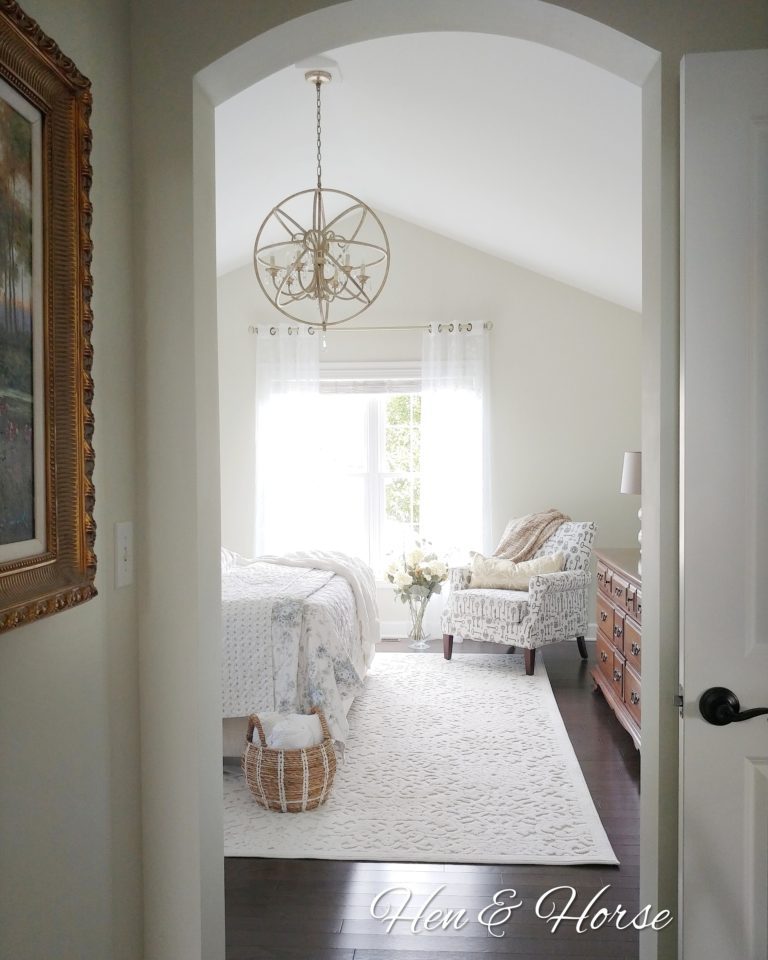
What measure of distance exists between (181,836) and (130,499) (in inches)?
28.5

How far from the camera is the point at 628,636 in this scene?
3.97m

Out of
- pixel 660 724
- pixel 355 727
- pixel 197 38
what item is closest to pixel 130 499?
pixel 197 38

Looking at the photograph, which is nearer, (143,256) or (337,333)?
(143,256)

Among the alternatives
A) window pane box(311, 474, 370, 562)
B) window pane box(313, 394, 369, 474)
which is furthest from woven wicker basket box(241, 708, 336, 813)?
window pane box(313, 394, 369, 474)

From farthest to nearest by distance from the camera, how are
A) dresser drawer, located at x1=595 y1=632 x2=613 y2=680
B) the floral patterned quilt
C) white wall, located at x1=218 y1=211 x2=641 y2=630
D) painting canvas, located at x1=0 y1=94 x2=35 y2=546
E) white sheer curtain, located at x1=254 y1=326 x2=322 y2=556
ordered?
white sheer curtain, located at x1=254 y1=326 x2=322 y2=556, white wall, located at x1=218 y1=211 x2=641 y2=630, dresser drawer, located at x1=595 y1=632 x2=613 y2=680, the floral patterned quilt, painting canvas, located at x1=0 y1=94 x2=35 y2=546

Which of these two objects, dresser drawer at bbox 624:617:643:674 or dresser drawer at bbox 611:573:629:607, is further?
dresser drawer at bbox 611:573:629:607

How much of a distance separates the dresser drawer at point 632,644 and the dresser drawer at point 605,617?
1.35 ft

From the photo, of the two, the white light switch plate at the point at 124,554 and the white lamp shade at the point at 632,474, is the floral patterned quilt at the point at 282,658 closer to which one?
the white light switch plate at the point at 124,554

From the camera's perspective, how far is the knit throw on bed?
5930mm

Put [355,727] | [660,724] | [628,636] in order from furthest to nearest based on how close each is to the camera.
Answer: [355,727]
[628,636]
[660,724]

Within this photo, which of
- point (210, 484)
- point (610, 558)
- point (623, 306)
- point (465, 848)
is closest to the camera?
point (210, 484)

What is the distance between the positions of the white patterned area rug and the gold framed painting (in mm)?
1948

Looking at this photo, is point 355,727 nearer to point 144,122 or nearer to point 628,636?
point 628,636

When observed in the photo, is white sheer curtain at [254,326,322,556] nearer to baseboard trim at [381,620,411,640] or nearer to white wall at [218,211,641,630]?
white wall at [218,211,641,630]
